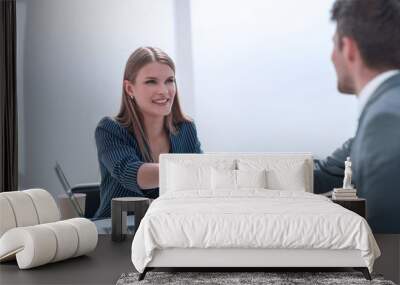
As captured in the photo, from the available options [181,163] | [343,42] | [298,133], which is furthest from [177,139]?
[343,42]

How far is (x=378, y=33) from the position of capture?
7512 mm

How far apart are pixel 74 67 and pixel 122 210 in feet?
6.10

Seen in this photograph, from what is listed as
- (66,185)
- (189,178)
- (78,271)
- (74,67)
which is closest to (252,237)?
(78,271)

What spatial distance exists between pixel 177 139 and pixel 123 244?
1463 mm

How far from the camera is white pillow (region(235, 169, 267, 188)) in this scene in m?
6.83

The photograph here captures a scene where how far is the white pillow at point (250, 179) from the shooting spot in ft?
22.4

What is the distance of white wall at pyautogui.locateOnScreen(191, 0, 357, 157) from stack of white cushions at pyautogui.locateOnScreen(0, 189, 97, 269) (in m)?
2.20

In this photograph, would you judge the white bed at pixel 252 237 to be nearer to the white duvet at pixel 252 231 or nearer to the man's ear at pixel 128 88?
the white duvet at pixel 252 231

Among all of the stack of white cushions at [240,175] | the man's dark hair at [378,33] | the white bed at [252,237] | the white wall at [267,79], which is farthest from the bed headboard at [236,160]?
the white bed at [252,237]

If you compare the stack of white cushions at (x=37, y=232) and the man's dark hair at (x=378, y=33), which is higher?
the man's dark hair at (x=378, y=33)

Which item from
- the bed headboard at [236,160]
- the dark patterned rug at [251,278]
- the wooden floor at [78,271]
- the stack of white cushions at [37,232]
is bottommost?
the dark patterned rug at [251,278]

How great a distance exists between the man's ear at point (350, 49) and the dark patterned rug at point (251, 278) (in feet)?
9.46

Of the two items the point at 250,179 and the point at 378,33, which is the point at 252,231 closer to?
the point at 250,179

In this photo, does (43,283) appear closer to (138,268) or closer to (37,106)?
(138,268)
